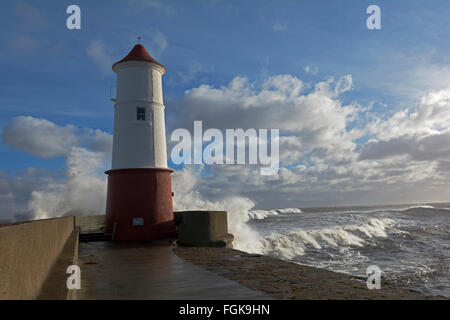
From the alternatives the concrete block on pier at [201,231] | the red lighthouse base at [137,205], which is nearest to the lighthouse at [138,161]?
the red lighthouse base at [137,205]

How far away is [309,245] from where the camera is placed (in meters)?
20.1

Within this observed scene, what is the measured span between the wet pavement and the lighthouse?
10.9 feet

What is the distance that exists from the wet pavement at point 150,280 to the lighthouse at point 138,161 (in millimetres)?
3314

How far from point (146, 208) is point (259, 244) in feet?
29.8

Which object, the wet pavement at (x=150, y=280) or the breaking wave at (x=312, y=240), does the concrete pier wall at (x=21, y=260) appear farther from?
the breaking wave at (x=312, y=240)

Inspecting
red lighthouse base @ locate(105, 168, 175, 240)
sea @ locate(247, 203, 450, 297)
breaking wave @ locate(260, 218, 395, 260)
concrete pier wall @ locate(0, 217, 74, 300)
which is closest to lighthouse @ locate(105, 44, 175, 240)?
red lighthouse base @ locate(105, 168, 175, 240)

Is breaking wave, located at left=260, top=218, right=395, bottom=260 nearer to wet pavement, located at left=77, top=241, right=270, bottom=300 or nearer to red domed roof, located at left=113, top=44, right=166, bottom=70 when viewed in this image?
wet pavement, located at left=77, top=241, right=270, bottom=300

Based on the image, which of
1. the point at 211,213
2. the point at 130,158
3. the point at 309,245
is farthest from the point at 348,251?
the point at 130,158

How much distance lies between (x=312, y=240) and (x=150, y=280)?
1753 centimetres

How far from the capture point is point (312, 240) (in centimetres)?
2145

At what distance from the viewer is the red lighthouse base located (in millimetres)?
12289

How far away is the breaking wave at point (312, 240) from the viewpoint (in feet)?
60.4

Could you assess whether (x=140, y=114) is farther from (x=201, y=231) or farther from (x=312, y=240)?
(x=312, y=240)

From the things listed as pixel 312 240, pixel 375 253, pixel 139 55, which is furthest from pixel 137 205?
pixel 312 240
